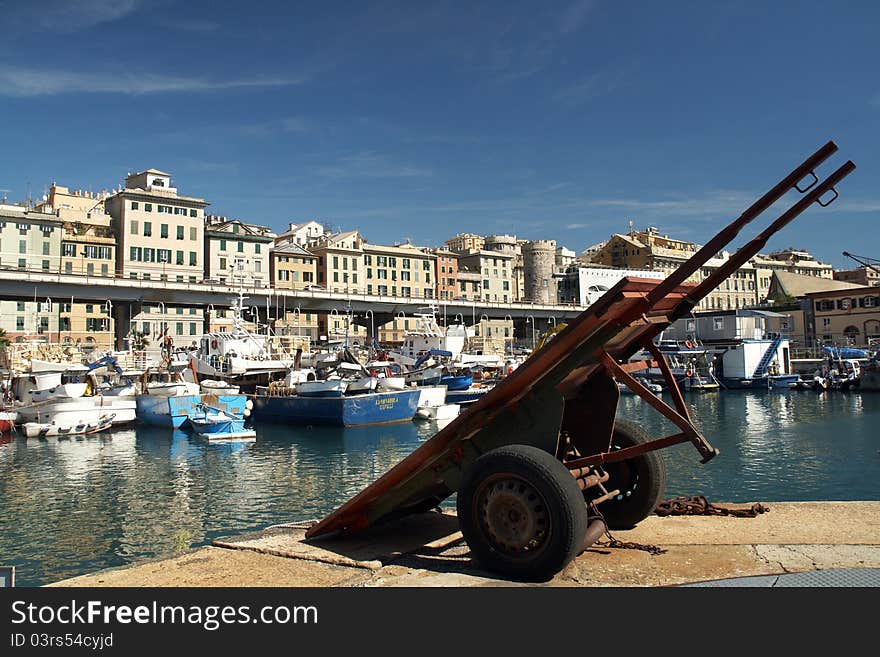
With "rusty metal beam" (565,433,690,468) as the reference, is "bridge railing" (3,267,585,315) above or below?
above

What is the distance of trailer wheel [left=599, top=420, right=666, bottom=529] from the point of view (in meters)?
8.91

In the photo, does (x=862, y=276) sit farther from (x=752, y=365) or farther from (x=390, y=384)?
(x=390, y=384)

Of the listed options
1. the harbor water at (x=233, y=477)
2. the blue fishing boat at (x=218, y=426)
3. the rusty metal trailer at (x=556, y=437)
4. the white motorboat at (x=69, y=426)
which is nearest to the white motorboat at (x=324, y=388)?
the harbor water at (x=233, y=477)

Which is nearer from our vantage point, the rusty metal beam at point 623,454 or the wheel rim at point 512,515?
the wheel rim at point 512,515

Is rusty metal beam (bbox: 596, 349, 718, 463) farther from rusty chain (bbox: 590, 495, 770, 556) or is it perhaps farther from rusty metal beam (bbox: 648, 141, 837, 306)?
rusty chain (bbox: 590, 495, 770, 556)

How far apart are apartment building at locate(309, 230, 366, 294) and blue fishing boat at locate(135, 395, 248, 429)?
222 ft

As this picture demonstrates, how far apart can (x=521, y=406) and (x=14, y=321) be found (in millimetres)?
92947

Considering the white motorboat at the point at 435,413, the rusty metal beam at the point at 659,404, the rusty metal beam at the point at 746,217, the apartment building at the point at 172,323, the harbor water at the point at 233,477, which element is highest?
the apartment building at the point at 172,323

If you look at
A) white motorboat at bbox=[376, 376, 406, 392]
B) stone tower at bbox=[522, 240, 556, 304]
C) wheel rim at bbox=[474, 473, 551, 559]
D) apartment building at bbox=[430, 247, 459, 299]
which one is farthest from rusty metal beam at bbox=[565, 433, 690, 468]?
stone tower at bbox=[522, 240, 556, 304]

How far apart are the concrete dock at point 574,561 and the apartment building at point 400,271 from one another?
363 ft

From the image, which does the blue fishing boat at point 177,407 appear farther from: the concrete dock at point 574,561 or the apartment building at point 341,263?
the apartment building at point 341,263

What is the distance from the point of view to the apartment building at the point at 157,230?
308 ft
